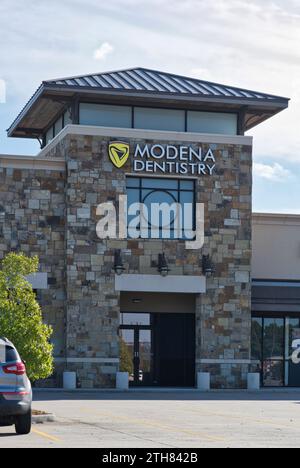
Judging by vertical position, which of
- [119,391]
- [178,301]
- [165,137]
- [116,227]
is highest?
[165,137]

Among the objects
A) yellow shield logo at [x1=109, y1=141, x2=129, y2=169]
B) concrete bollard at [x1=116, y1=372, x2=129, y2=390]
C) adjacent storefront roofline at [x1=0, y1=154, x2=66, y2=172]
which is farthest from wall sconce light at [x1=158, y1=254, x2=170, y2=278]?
adjacent storefront roofline at [x1=0, y1=154, x2=66, y2=172]

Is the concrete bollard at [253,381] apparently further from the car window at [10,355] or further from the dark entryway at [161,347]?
the car window at [10,355]

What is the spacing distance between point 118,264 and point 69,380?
4393mm

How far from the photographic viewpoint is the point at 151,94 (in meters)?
40.1

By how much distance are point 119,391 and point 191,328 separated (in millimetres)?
4756

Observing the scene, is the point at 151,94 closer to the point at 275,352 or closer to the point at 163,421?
the point at 275,352

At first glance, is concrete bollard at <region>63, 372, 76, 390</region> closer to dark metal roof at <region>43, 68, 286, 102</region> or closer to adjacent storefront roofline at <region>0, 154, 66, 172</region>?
adjacent storefront roofline at <region>0, 154, 66, 172</region>

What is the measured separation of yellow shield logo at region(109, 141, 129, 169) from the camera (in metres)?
39.9

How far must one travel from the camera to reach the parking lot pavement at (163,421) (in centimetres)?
1812

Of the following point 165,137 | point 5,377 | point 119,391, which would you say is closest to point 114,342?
point 119,391

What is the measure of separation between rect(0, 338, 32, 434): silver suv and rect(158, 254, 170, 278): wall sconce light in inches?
801

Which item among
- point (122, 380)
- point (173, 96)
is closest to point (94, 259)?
point (122, 380)

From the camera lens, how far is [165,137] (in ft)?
133

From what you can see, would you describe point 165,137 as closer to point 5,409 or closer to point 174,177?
point 174,177
